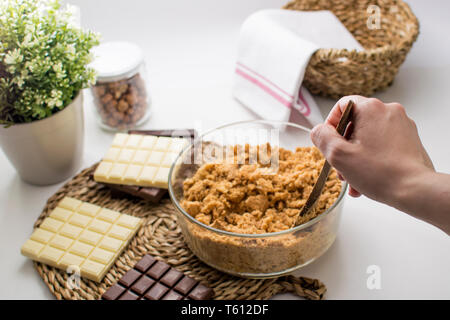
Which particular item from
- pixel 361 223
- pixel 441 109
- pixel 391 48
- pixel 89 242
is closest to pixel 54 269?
pixel 89 242

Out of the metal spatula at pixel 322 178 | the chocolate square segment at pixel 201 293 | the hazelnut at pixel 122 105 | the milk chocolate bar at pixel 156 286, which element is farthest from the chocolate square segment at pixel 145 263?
the hazelnut at pixel 122 105

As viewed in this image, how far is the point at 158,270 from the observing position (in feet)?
3.21

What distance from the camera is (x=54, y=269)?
1043 mm

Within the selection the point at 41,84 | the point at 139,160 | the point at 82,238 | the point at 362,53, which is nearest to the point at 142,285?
the point at 82,238

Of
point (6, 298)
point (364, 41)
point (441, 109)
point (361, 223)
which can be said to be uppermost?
point (364, 41)

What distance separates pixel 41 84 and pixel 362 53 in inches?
30.3

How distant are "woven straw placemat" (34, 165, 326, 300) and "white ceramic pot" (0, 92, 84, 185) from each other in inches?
2.4

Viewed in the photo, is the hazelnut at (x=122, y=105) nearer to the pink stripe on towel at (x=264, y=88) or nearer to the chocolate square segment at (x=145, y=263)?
the pink stripe on towel at (x=264, y=88)

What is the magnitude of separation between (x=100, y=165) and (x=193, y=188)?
29 centimetres

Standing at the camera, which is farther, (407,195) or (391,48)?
(391,48)

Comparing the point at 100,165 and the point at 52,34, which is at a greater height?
the point at 52,34

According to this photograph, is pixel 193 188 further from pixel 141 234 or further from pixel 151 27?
pixel 151 27

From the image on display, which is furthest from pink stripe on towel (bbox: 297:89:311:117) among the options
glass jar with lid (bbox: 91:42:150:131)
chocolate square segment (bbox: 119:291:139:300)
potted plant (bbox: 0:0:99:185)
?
chocolate square segment (bbox: 119:291:139:300)

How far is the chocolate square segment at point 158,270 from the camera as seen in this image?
0.97 meters
